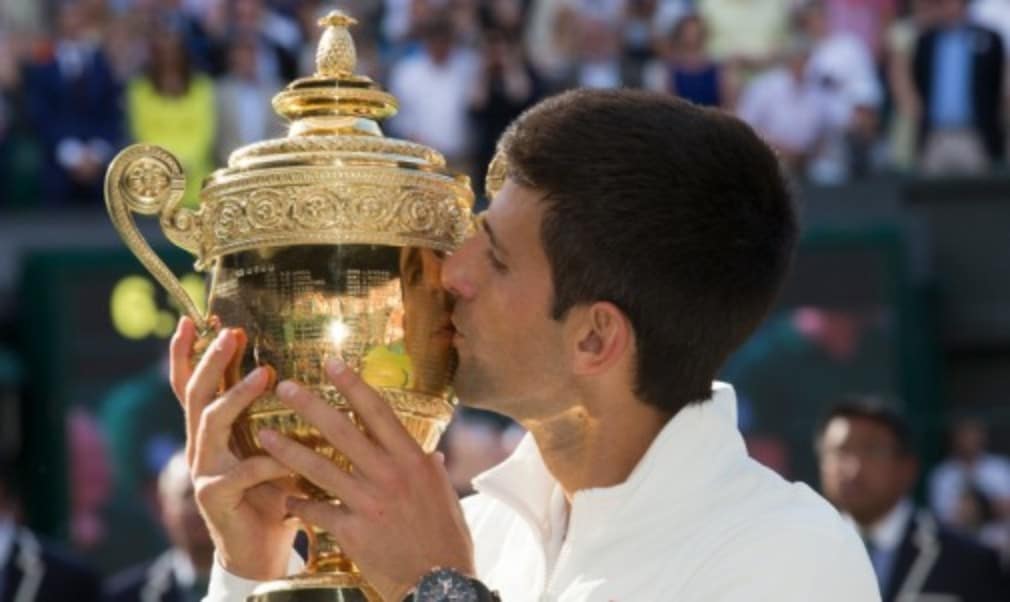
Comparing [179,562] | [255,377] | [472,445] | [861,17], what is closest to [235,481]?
[255,377]

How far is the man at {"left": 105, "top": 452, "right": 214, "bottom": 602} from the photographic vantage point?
9.24m

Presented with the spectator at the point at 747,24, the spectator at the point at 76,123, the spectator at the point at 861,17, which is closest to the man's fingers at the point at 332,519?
the spectator at the point at 76,123

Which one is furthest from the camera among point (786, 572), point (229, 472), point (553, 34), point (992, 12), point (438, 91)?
point (553, 34)

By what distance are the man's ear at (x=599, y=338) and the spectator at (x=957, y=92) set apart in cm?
1128

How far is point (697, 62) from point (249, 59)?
242 centimetres

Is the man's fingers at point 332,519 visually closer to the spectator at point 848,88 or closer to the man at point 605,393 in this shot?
the man at point 605,393

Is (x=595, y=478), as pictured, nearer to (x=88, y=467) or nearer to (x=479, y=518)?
(x=479, y=518)

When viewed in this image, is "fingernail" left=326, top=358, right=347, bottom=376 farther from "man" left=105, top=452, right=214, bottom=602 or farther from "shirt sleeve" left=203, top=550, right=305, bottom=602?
"man" left=105, top=452, right=214, bottom=602

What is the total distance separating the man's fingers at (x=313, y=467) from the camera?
3.57 metres

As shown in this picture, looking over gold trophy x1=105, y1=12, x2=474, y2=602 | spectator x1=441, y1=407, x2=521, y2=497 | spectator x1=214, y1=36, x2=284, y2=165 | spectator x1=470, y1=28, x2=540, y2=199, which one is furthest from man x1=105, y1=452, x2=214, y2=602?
gold trophy x1=105, y1=12, x2=474, y2=602

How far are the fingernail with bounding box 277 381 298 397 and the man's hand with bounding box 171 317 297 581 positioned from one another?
0.21 ft

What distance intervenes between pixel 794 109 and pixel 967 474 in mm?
2735

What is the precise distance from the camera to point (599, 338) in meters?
3.66

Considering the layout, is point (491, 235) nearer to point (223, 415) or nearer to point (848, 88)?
point (223, 415)
